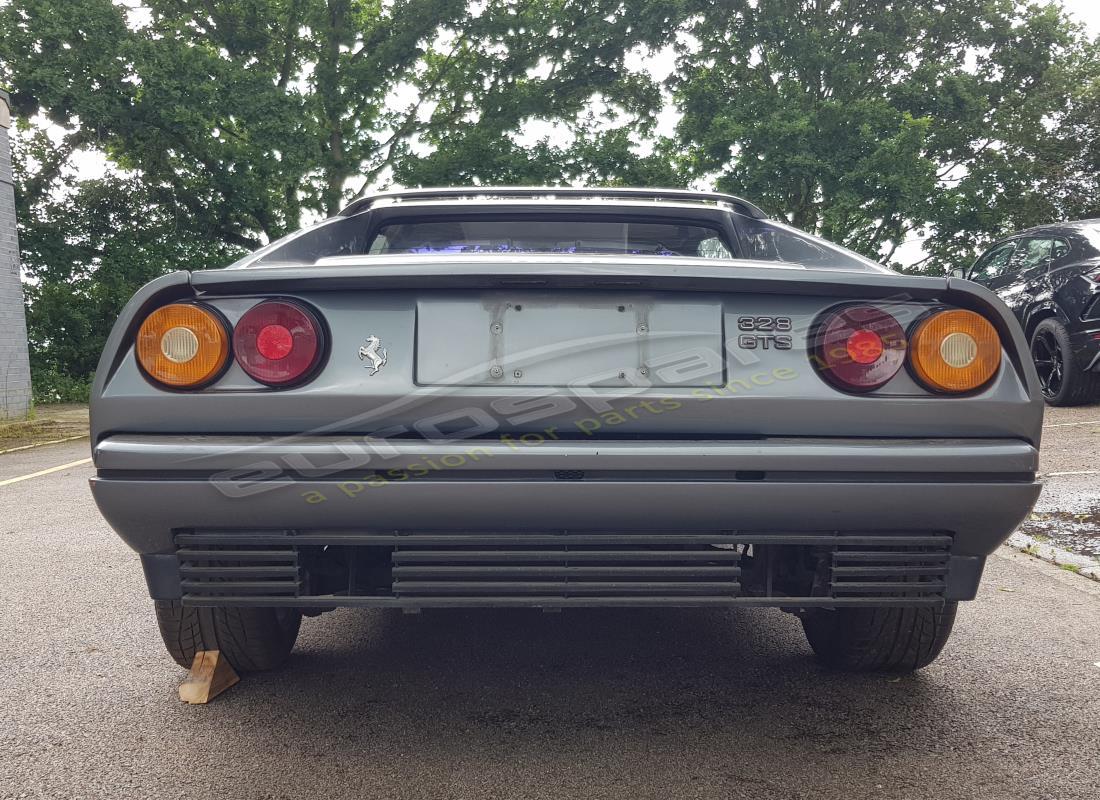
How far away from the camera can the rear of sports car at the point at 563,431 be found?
191 cm

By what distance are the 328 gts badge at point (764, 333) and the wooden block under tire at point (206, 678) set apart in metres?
1.72

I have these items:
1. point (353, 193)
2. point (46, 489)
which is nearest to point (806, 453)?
point (46, 489)

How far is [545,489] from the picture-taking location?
190cm

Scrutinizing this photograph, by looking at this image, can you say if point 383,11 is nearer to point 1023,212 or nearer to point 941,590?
point 1023,212

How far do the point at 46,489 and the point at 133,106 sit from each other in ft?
49.9

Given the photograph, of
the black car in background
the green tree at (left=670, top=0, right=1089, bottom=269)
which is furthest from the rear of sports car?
the green tree at (left=670, top=0, right=1089, bottom=269)

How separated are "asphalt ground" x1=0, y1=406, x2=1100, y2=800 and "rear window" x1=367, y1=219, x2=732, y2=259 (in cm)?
134

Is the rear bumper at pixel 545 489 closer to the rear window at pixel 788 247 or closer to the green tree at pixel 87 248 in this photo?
the rear window at pixel 788 247

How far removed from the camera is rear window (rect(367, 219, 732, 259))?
2949 mm

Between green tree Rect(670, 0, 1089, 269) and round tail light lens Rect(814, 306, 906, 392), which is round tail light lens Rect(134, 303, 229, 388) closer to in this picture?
round tail light lens Rect(814, 306, 906, 392)

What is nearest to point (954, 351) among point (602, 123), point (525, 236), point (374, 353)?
point (374, 353)

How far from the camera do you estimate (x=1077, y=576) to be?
12.8 ft

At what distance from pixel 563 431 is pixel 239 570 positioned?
31.8 inches

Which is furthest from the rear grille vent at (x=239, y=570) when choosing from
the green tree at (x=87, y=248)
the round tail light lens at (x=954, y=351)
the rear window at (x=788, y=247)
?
the green tree at (x=87, y=248)
